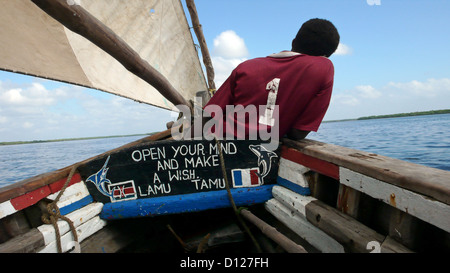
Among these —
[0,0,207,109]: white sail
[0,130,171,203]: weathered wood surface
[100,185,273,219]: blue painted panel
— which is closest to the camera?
[0,130,171,203]: weathered wood surface

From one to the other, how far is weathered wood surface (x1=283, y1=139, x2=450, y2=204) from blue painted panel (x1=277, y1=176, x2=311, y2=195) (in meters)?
0.29

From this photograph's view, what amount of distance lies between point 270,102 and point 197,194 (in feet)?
3.27

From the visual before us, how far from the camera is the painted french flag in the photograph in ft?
6.25

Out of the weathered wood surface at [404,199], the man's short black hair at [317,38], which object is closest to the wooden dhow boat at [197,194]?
the weathered wood surface at [404,199]

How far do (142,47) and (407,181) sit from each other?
458cm

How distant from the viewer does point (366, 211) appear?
1.30 meters

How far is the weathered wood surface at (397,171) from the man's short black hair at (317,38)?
911 millimetres

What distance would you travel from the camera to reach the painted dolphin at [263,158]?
1.87 meters

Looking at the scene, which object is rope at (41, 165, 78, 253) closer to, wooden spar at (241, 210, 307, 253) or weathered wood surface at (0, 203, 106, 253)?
weathered wood surface at (0, 203, 106, 253)

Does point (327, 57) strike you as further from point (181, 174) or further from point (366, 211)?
point (181, 174)

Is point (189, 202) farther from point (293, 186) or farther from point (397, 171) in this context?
point (397, 171)

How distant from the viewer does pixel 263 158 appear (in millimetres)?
1895

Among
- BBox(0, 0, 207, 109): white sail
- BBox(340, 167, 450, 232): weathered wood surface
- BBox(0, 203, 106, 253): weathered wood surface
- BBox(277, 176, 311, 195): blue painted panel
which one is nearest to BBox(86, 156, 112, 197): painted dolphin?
BBox(0, 203, 106, 253): weathered wood surface
